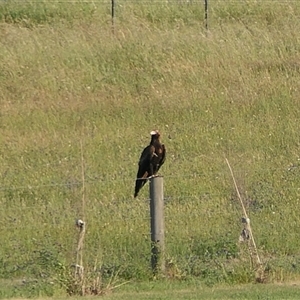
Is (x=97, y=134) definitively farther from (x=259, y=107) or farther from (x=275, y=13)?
(x=275, y=13)

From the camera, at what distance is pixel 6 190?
14.7 metres

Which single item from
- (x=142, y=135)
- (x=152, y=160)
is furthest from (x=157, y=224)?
(x=142, y=135)

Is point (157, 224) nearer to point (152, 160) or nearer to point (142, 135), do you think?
point (152, 160)

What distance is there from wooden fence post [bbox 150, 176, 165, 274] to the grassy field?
0.55ft

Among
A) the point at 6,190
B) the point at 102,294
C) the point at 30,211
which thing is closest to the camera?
the point at 102,294

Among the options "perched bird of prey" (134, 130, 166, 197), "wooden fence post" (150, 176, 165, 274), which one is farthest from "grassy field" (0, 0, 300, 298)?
"perched bird of prey" (134, 130, 166, 197)

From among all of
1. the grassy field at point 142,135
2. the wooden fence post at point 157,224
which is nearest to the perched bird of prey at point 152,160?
the grassy field at point 142,135

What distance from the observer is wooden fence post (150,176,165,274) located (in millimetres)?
10703

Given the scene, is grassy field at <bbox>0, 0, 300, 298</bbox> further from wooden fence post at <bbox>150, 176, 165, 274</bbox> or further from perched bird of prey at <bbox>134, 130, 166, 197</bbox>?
perched bird of prey at <bbox>134, 130, 166, 197</bbox>

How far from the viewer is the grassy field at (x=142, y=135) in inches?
460

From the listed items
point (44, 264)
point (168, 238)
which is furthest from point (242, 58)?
point (44, 264)

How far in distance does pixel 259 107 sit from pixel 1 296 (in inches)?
354

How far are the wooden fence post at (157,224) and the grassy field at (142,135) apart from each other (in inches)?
6.6

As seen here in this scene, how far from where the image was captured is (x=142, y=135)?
17.3 m
